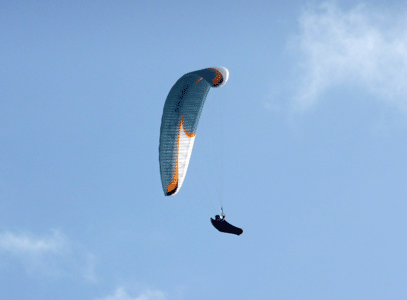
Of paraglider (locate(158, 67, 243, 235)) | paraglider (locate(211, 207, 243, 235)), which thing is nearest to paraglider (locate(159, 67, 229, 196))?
paraglider (locate(158, 67, 243, 235))

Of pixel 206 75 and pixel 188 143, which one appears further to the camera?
pixel 188 143

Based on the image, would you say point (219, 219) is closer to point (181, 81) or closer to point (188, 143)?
point (188, 143)

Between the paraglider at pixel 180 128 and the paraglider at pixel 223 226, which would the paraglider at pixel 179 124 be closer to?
the paraglider at pixel 180 128

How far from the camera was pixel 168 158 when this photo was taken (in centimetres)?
3675

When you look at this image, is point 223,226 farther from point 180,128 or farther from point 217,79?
point 217,79

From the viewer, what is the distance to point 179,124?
121 ft

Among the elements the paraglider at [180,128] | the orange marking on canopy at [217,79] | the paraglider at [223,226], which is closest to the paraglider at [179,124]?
the paraglider at [180,128]

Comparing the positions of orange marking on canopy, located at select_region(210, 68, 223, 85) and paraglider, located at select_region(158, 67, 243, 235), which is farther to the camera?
paraglider, located at select_region(158, 67, 243, 235)

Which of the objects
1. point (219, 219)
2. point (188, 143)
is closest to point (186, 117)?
point (188, 143)

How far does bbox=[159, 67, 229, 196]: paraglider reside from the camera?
119 feet

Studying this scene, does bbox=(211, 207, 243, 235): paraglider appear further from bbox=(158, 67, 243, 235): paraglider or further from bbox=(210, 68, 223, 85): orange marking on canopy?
bbox=(210, 68, 223, 85): orange marking on canopy

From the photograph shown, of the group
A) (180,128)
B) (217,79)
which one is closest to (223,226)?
(180,128)

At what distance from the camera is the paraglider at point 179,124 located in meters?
36.2

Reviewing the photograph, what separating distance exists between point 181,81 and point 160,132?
3.62m
